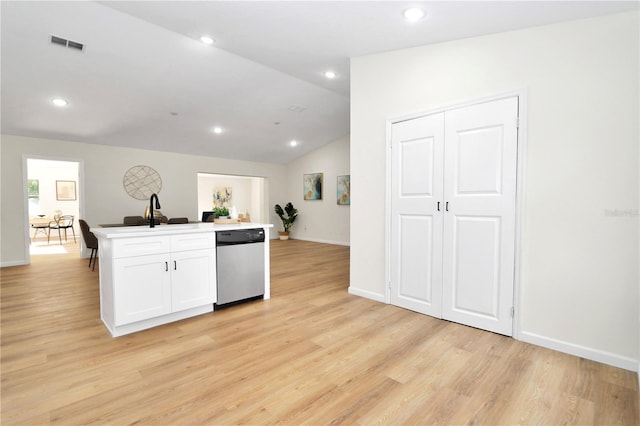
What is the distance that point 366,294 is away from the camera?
11.9 ft

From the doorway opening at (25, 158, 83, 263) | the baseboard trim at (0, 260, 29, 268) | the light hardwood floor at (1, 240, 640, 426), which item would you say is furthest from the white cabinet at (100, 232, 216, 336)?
the doorway opening at (25, 158, 83, 263)

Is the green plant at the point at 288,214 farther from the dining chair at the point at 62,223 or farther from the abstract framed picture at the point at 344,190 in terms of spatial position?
the dining chair at the point at 62,223

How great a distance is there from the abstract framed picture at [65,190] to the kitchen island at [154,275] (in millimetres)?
9178

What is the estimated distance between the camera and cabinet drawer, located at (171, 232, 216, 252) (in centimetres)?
285

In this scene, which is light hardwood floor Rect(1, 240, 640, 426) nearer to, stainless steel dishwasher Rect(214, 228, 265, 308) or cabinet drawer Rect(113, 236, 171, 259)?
stainless steel dishwasher Rect(214, 228, 265, 308)

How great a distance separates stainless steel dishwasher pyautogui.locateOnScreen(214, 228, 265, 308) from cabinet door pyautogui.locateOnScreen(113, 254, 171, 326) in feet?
1.73

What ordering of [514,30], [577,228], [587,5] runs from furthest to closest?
[514,30] → [577,228] → [587,5]

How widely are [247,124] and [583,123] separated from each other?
566cm

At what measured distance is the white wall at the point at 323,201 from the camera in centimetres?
831

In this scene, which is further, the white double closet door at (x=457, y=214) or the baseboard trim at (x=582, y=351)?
the white double closet door at (x=457, y=214)

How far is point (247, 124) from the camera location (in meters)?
6.54

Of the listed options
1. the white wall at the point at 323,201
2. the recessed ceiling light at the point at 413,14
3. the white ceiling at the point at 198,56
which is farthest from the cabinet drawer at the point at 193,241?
the white wall at the point at 323,201

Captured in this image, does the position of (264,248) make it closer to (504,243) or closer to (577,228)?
(504,243)

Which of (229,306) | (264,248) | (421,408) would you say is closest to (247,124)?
(264,248)
